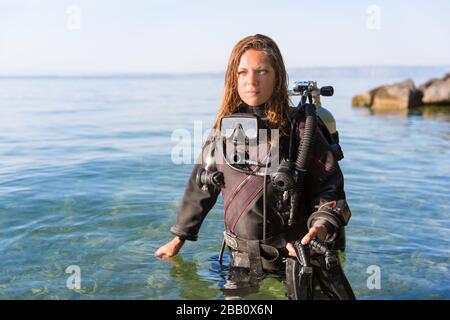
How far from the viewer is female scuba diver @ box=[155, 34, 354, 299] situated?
3.21 meters

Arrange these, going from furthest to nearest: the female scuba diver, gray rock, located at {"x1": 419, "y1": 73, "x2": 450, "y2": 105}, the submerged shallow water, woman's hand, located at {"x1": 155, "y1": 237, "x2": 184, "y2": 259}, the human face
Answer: gray rock, located at {"x1": 419, "y1": 73, "x2": 450, "y2": 105} < the submerged shallow water < woman's hand, located at {"x1": 155, "y1": 237, "x2": 184, "y2": 259} < the human face < the female scuba diver

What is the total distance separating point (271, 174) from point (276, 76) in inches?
24.5

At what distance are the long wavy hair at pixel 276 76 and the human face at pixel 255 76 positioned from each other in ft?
0.09

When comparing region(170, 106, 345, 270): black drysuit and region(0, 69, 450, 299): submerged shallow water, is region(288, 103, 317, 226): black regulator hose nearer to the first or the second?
region(170, 106, 345, 270): black drysuit

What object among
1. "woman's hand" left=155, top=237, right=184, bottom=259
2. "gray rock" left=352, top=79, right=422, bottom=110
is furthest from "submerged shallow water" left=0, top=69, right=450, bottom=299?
"gray rock" left=352, top=79, right=422, bottom=110

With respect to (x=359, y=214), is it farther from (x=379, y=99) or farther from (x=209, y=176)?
(x=379, y=99)

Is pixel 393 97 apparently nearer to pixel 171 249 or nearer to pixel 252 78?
pixel 171 249

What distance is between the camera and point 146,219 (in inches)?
226

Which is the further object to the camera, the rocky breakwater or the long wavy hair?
the rocky breakwater

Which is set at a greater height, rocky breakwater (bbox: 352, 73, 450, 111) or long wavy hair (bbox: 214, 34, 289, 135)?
long wavy hair (bbox: 214, 34, 289, 135)

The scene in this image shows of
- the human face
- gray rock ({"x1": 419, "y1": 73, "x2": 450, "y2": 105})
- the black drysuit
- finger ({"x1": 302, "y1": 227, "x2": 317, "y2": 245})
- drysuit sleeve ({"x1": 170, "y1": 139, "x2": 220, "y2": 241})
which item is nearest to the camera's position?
finger ({"x1": 302, "y1": 227, "x2": 317, "y2": 245})

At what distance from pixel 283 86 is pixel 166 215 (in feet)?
9.15

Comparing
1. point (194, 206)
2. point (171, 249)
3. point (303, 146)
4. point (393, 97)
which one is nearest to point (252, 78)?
point (303, 146)

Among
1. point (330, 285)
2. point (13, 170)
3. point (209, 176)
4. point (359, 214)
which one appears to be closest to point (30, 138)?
Answer: point (13, 170)
